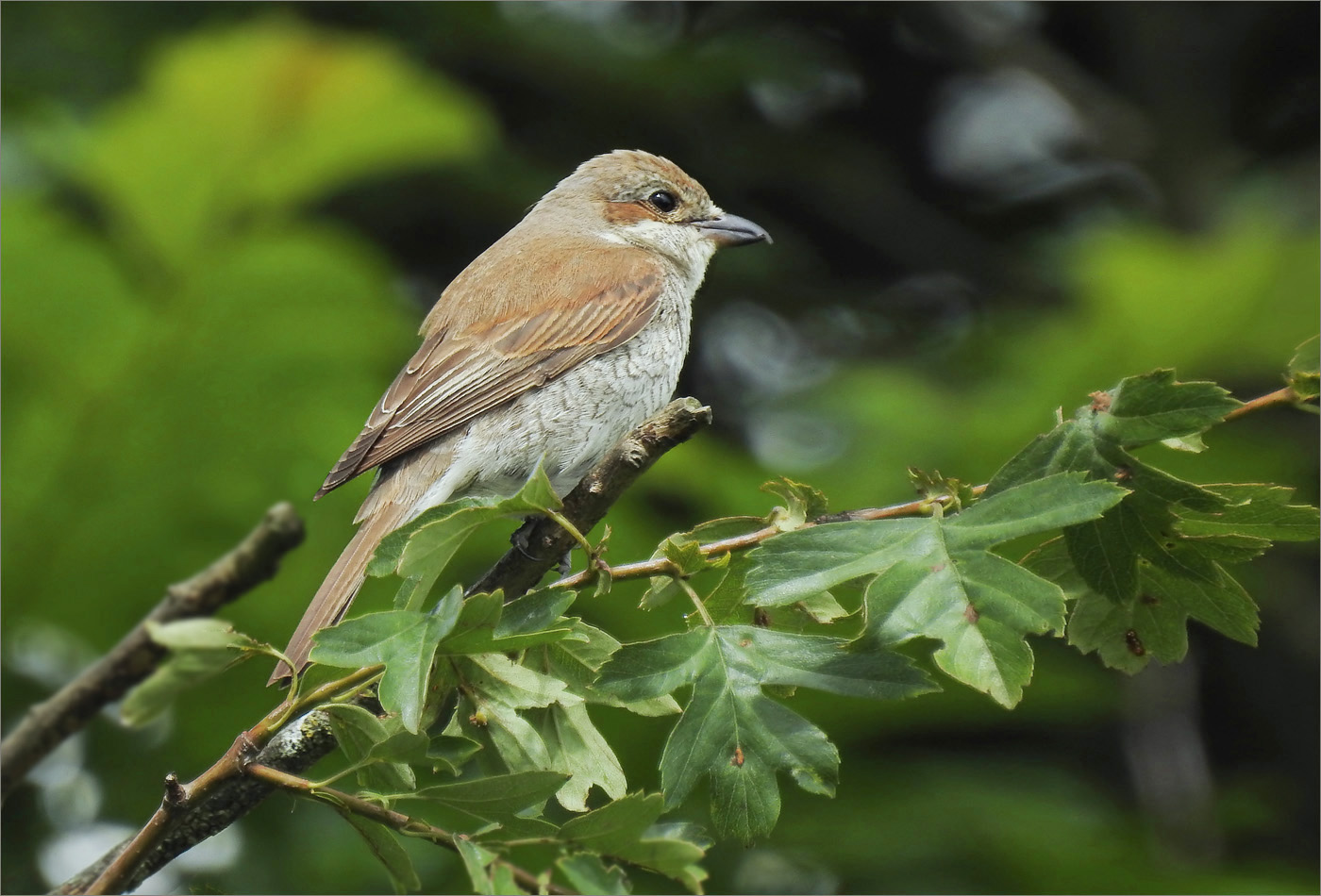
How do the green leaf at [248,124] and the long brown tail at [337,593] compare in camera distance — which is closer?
the long brown tail at [337,593]

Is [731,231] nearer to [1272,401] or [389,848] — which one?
[1272,401]

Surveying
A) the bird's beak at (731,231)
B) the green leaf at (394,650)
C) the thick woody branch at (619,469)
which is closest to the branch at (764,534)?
the green leaf at (394,650)

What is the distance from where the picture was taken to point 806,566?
7.22ft

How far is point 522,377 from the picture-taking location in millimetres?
3975

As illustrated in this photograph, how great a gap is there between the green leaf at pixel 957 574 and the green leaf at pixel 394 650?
1.67ft

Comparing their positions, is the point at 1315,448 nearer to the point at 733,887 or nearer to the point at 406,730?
the point at 733,887

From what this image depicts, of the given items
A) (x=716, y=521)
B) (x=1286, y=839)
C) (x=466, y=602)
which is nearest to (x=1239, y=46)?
(x=1286, y=839)

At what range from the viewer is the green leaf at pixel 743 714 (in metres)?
2.20

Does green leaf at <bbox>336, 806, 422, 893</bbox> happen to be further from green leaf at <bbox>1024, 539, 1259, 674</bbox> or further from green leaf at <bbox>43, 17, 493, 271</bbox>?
green leaf at <bbox>43, 17, 493, 271</bbox>

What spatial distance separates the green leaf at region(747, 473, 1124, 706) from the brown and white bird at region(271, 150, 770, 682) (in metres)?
1.53

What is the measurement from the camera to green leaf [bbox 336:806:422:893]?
2.10m

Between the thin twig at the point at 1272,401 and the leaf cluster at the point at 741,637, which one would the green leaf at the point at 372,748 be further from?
the thin twig at the point at 1272,401

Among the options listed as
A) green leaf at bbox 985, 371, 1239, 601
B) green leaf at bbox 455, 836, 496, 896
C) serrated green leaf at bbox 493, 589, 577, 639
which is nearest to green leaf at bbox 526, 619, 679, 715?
serrated green leaf at bbox 493, 589, 577, 639

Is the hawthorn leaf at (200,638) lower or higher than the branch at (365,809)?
higher
